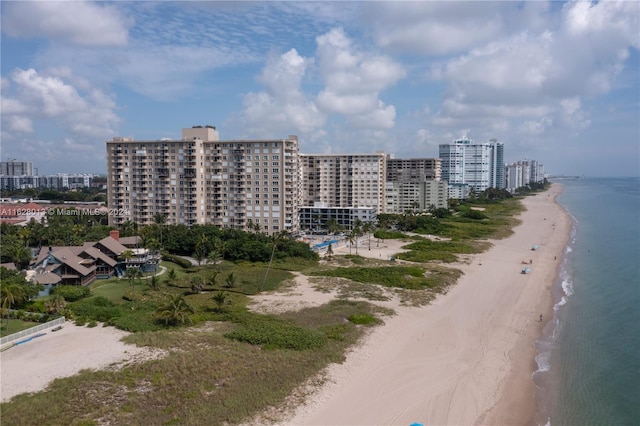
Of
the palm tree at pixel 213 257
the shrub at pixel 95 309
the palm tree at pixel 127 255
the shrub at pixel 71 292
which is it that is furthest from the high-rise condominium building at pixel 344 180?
the shrub at pixel 95 309

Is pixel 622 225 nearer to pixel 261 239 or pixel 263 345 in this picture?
pixel 261 239

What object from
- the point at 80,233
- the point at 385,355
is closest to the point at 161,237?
the point at 80,233

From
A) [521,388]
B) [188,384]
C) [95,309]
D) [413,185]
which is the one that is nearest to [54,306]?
[95,309]

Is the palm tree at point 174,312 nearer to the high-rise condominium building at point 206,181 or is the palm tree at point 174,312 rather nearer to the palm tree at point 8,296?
the palm tree at point 8,296

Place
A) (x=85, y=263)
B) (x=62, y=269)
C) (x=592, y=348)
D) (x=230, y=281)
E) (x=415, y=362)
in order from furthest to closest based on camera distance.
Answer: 1. (x=85, y=263)
2. (x=230, y=281)
3. (x=62, y=269)
4. (x=592, y=348)
5. (x=415, y=362)

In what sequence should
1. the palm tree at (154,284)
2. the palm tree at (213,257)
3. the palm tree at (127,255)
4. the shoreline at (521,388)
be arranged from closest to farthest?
the shoreline at (521,388) < the palm tree at (154,284) < the palm tree at (127,255) < the palm tree at (213,257)

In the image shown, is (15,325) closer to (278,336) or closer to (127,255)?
(127,255)
